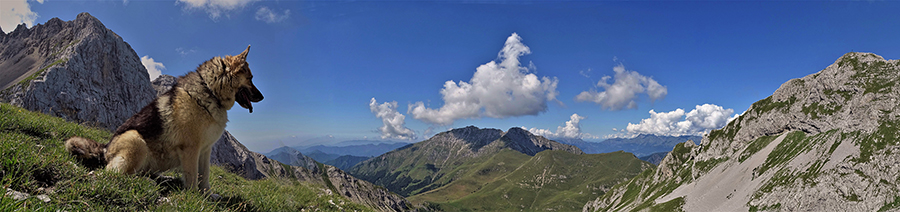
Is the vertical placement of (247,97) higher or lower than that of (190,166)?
higher

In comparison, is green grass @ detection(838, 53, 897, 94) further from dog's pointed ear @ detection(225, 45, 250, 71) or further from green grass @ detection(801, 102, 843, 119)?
dog's pointed ear @ detection(225, 45, 250, 71)

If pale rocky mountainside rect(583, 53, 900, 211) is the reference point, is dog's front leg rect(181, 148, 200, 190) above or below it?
below

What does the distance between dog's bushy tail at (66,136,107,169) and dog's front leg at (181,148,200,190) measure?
188cm

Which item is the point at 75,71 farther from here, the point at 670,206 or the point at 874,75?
the point at 874,75

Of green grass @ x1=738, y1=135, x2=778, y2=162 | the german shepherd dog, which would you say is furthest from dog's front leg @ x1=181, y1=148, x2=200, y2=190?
green grass @ x1=738, y1=135, x2=778, y2=162

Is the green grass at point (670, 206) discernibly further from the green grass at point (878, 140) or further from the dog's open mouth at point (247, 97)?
the dog's open mouth at point (247, 97)

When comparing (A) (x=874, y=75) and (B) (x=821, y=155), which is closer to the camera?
(B) (x=821, y=155)

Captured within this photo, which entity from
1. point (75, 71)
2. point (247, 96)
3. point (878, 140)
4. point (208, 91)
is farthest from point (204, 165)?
point (878, 140)

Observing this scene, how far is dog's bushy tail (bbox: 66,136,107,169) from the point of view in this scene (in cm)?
674

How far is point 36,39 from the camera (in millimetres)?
190375

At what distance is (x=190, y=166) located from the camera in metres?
6.62

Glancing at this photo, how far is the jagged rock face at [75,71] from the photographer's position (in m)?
118

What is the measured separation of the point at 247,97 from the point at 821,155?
223 m

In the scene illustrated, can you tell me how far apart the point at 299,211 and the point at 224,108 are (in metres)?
3.59
